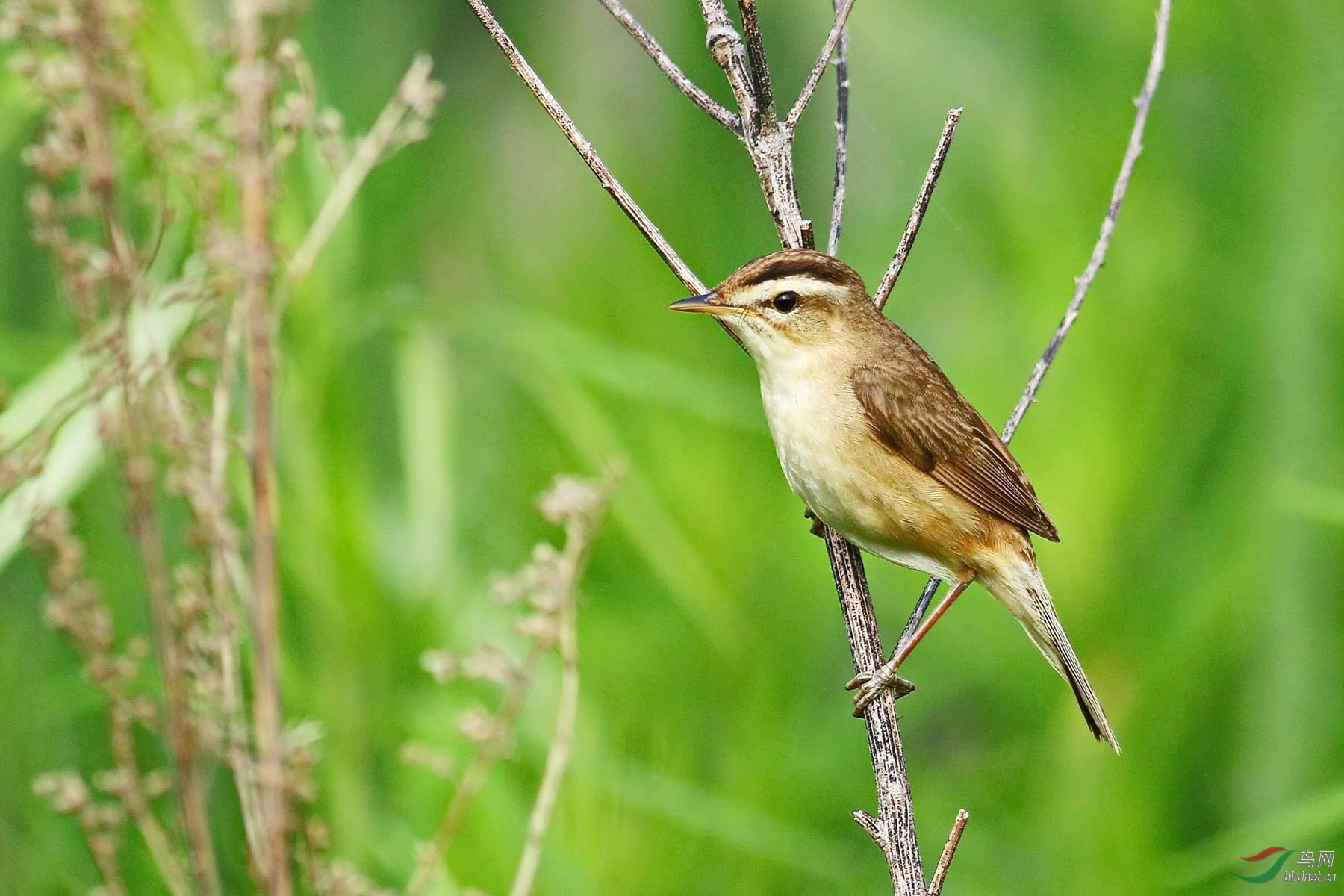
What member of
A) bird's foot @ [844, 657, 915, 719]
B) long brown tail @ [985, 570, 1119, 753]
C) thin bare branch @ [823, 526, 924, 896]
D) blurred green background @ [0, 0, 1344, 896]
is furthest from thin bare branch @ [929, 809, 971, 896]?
blurred green background @ [0, 0, 1344, 896]

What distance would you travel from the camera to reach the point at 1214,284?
A: 12.3 feet

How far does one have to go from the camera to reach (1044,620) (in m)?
2.73

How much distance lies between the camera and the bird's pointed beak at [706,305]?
2387mm

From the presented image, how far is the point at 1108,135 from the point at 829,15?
0.99 meters

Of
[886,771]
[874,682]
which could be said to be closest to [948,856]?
[886,771]

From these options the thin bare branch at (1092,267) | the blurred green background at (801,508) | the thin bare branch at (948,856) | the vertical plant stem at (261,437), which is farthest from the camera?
the blurred green background at (801,508)

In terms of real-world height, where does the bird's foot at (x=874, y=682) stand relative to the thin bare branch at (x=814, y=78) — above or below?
below

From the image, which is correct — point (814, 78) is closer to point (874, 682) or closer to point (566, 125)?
point (566, 125)

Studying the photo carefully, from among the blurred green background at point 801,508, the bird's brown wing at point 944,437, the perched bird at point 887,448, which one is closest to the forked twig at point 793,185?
the perched bird at point 887,448

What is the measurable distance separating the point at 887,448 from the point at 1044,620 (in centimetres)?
47

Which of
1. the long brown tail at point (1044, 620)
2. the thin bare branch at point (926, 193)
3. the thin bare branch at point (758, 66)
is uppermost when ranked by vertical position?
the thin bare branch at point (758, 66)

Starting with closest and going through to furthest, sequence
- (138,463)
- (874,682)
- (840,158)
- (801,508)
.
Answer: (138,463) < (874,682) < (840,158) < (801,508)

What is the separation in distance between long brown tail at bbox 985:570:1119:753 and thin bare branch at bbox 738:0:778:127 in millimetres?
1115

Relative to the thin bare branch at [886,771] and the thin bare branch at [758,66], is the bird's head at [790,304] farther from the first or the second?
the thin bare branch at [886,771]
